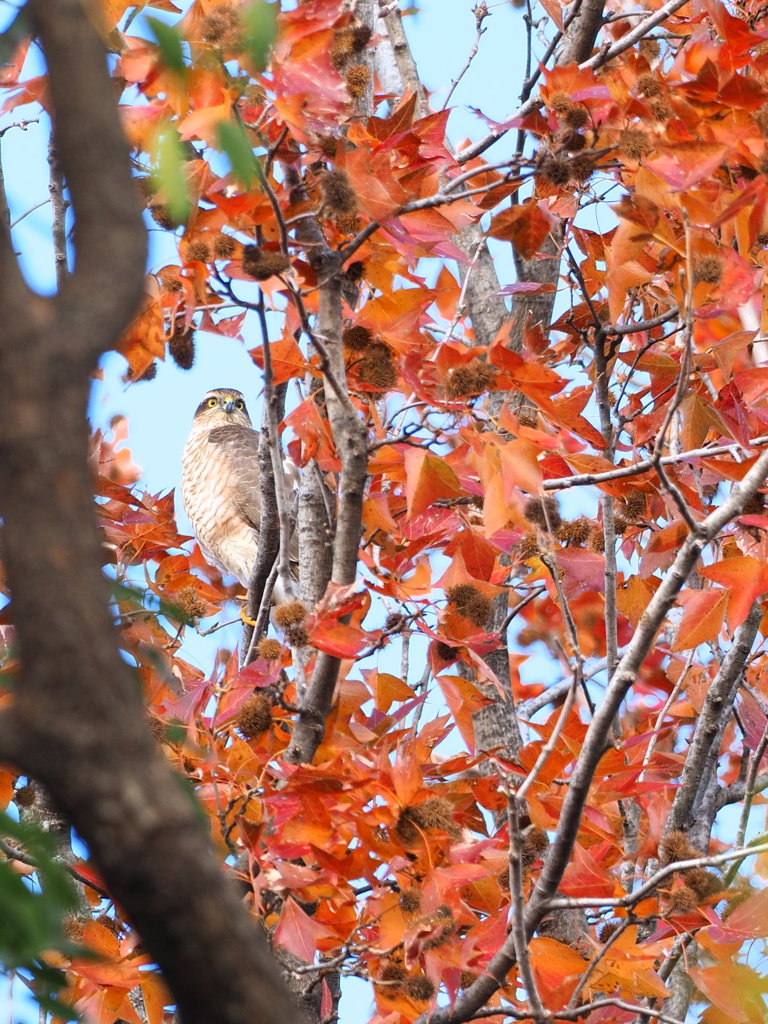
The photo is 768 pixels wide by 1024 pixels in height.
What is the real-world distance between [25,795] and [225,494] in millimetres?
3725

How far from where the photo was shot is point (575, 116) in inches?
124

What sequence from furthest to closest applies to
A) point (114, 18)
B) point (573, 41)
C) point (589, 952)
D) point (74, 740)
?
1. point (573, 41)
2. point (589, 952)
3. point (114, 18)
4. point (74, 740)

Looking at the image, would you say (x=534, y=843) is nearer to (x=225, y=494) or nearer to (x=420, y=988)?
(x=420, y=988)

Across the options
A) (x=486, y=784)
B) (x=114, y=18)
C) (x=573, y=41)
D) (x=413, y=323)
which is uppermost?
(x=573, y=41)

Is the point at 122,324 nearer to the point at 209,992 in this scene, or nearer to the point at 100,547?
the point at 100,547

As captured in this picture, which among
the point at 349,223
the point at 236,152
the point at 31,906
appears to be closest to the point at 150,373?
the point at 349,223

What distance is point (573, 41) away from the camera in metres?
4.29

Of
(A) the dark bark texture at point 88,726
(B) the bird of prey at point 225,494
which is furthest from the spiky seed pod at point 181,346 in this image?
(B) the bird of prey at point 225,494

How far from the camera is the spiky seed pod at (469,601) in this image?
3277mm

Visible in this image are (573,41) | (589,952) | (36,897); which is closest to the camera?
(36,897)

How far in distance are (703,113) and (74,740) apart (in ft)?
8.50

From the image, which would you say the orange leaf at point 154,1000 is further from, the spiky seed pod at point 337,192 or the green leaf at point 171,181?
the green leaf at point 171,181

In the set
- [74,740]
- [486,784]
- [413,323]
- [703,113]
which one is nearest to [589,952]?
[486,784]

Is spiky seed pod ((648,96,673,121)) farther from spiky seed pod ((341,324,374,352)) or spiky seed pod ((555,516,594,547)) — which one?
spiky seed pod ((555,516,594,547))
